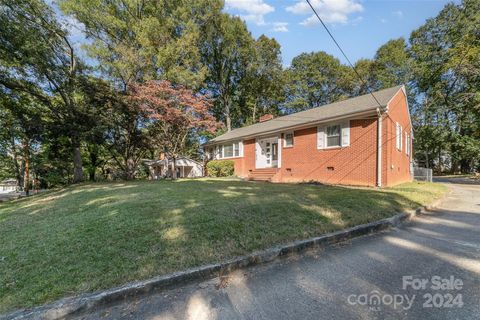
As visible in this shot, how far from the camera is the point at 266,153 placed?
16.2 meters

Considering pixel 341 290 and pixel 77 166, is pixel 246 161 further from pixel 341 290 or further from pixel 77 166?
pixel 341 290

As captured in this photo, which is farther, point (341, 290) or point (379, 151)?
point (379, 151)

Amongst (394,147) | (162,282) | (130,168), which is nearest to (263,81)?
(130,168)

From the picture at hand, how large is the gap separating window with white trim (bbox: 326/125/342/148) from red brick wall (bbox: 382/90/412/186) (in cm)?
198

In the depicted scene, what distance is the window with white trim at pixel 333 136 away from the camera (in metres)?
11.4

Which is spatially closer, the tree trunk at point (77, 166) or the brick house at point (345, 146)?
the brick house at point (345, 146)

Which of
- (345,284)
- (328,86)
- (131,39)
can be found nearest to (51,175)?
(131,39)

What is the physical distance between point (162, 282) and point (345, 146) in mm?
10436

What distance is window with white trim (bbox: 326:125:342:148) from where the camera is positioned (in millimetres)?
11364

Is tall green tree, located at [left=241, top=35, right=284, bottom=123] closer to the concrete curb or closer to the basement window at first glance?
the basement window

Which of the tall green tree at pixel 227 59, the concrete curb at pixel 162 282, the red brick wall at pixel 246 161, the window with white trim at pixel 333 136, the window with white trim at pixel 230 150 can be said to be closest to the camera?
the concrete curb at pixel 162 282

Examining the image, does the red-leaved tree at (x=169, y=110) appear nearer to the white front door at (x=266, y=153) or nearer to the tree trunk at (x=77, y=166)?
the white front door at (x=266, y=153)

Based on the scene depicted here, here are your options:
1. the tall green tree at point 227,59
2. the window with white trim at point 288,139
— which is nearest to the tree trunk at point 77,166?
the window with white trim at point 288,139

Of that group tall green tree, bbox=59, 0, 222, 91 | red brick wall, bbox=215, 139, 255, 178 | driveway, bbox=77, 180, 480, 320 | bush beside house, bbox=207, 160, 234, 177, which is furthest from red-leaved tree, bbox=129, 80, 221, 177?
driveway, bbox=77, 180, 480, 320
